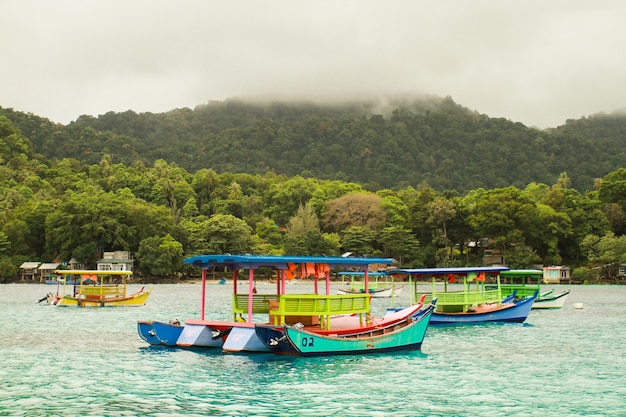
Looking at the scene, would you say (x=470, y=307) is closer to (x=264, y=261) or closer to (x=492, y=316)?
(x=492, y=316)

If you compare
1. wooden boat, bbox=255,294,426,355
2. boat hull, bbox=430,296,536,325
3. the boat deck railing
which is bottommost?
boat hull, bbox=430,296,536,325

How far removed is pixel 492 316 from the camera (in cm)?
3859

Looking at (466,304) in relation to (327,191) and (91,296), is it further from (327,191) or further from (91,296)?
(327,191)

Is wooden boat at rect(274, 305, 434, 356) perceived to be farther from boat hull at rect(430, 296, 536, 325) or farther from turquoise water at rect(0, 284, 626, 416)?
boat hull at rect(430, 296, 536, 325)

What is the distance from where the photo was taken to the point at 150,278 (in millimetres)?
104438

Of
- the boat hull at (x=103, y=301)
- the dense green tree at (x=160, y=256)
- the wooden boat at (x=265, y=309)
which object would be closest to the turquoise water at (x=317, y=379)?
the wooden boat at (x=265, y=309)

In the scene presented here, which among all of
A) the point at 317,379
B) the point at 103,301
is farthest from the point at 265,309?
the point at 103,301

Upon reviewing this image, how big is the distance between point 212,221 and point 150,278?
13403mm

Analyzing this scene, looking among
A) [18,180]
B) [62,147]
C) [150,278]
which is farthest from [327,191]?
[62,147]

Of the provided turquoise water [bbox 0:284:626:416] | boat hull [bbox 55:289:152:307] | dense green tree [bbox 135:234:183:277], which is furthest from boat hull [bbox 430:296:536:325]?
dense green tree [bbox 135:234:183:277]

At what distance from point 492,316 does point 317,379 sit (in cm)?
2182

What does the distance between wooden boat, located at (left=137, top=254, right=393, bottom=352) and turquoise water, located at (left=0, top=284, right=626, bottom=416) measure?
578 millimetres

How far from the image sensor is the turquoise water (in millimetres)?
15969

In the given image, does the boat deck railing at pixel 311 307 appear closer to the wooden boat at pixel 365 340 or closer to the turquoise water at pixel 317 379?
the wooden boat at pixel 365 340
